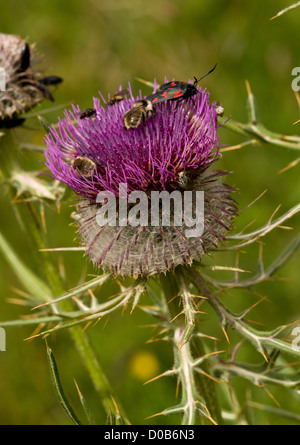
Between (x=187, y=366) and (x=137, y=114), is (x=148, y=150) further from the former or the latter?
(x=187, y=366)

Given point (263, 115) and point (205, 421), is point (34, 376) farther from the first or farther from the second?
point (263, 115)

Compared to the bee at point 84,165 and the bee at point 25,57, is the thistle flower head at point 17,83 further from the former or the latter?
the bee at point 84,165

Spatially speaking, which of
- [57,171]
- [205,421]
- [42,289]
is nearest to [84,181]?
[57,171]

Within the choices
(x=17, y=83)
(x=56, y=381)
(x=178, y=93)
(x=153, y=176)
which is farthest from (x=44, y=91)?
(x=56, y=381)

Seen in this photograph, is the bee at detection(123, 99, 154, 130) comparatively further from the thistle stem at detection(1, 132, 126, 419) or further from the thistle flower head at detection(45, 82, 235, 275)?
the thistle stem at detection(1, 132, 126, 419)

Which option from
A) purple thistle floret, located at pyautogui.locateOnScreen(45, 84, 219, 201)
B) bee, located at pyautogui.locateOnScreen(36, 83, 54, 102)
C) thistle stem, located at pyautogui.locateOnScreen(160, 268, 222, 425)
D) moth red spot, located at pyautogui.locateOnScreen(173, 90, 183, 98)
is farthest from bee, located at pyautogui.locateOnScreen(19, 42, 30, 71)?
thistle stem, located at pyautogui.locateOnScreen(160, 268, 222, 425)

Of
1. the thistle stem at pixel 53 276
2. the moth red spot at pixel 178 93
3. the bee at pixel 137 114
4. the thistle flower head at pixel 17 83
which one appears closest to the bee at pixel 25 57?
the thistle flower head at pixel 17 83
